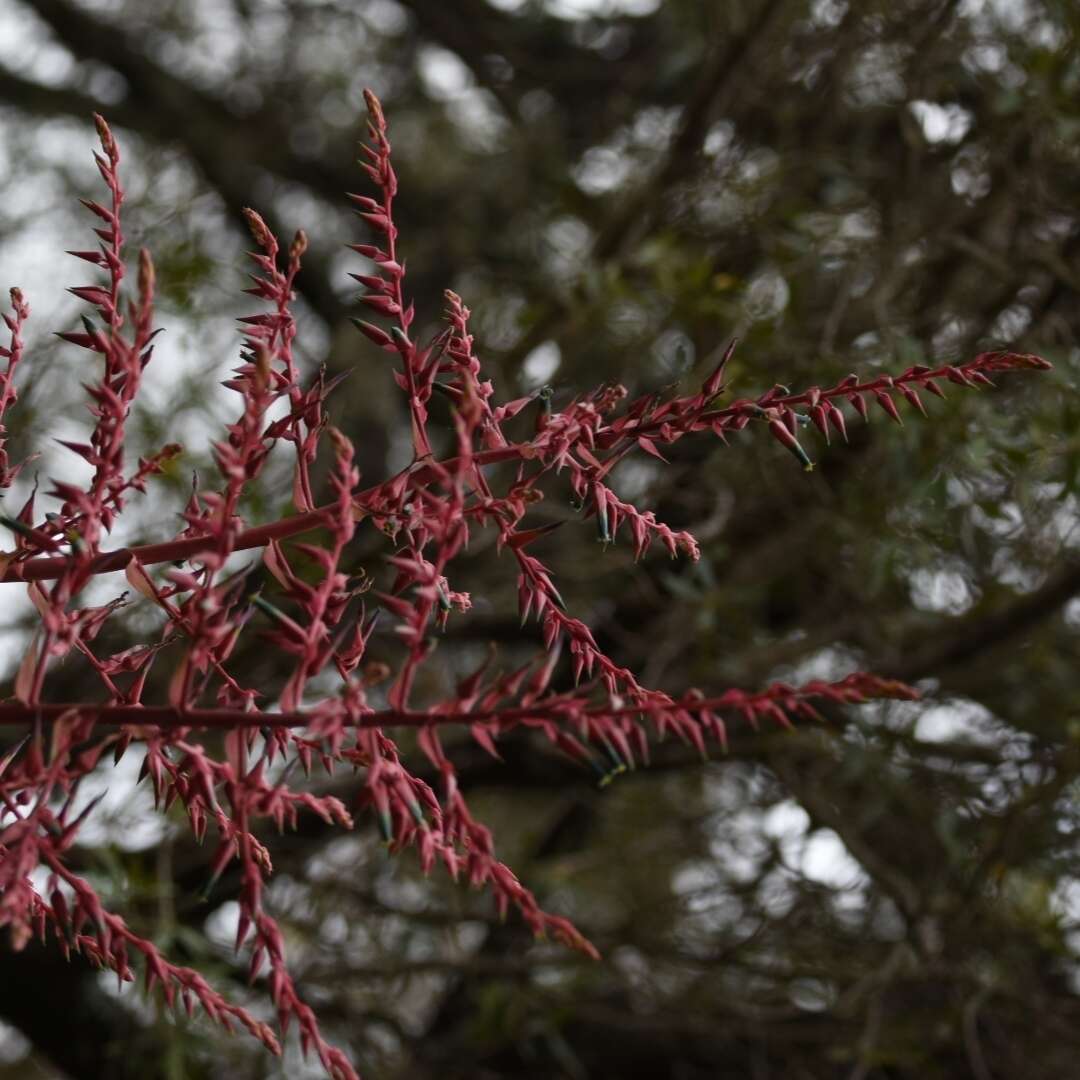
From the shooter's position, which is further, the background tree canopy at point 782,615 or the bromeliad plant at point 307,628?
the background tree canopy at point 782,615

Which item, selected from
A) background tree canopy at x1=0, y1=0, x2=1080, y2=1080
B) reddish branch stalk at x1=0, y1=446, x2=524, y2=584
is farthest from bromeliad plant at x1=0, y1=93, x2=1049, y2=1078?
background tree canopy at x1=0, y1=0, x2=1080, y2=1080

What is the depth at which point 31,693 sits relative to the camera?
2.26ft

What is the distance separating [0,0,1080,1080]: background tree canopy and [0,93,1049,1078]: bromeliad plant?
1114mm

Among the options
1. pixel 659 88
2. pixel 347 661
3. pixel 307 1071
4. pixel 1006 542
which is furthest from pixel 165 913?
pixel 659 88

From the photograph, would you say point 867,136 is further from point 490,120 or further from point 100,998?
point 100,998

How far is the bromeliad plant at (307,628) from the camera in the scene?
67 cm

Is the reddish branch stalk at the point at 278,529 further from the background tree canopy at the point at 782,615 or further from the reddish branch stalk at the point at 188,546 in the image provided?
the background tree canopy at the point at 782,615

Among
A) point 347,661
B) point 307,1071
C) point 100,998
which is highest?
point 347,661

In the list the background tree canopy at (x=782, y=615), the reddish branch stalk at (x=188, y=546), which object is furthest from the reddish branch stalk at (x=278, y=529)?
the background tree canopy at (x=782, y=615)

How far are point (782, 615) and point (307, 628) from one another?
2.47 m

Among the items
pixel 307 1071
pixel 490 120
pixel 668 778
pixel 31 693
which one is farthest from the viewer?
pixel 490 120

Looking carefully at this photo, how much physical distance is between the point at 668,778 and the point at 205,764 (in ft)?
8.10

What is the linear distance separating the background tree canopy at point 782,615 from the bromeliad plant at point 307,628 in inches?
43.9

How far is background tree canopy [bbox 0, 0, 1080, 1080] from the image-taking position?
2184 mm
